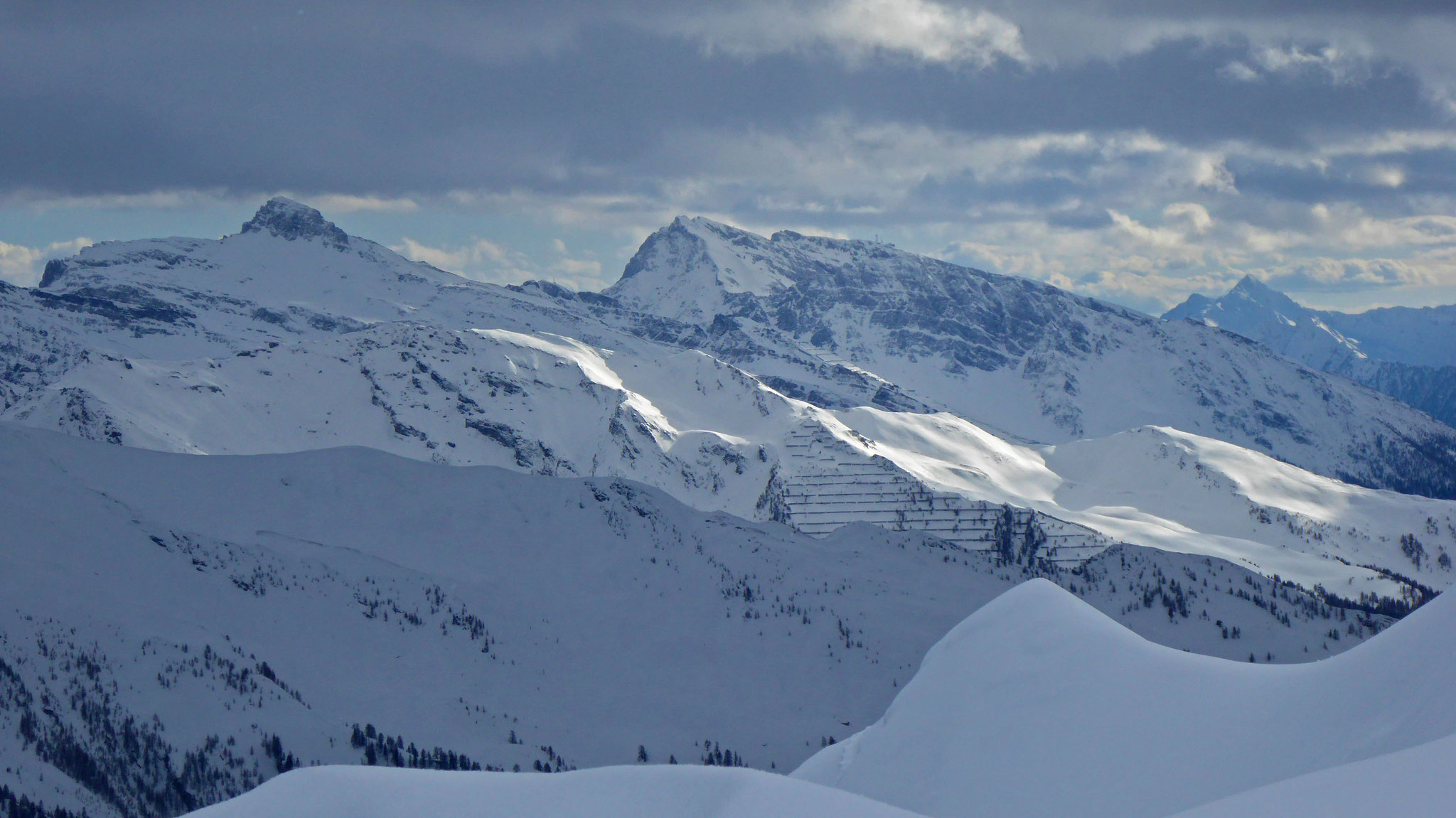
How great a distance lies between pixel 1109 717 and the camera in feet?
185

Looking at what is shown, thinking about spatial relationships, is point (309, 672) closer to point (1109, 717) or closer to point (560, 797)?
point (1109, 717)

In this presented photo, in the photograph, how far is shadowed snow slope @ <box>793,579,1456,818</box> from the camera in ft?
141

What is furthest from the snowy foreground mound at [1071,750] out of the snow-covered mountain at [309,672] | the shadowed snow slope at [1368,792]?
the snow-covered mountain at [309,672]

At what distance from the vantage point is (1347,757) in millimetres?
40625

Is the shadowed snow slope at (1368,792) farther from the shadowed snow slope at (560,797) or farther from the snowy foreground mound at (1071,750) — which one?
the shadowed snow slope at (560,797)

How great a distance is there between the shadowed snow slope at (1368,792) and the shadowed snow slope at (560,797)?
10.2m

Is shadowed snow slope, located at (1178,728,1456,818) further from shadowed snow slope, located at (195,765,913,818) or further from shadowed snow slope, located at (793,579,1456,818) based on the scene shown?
shadowed snow slope, located at (793,579,1456,818)

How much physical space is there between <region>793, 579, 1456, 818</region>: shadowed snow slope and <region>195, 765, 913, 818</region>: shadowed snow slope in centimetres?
2386

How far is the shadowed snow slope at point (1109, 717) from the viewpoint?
4300 cm

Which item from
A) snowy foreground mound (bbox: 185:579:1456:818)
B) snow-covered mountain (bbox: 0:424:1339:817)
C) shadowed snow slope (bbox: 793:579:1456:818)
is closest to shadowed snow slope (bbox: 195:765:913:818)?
snowy foreground mound (bbox: 185:579:1456:818)

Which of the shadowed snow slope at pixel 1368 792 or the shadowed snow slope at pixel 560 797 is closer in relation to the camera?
the shadowed snow slope at pixel 1368 792

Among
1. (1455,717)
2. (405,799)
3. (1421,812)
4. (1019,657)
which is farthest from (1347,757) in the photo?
(405,799)

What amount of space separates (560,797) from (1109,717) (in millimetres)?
35689

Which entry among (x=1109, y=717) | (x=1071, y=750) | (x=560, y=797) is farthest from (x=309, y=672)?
(x=560, y=797)
